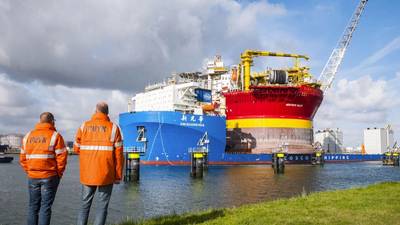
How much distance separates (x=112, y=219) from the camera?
52.3ft

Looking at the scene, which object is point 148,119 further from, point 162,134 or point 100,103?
point 100,103

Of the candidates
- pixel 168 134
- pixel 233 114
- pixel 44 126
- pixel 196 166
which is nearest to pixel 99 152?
pixel 44 126

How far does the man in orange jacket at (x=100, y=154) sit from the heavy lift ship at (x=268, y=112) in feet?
167

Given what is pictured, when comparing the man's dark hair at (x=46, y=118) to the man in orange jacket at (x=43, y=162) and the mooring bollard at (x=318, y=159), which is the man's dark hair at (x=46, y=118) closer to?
the man in orange jacket at (x=43, y=162)

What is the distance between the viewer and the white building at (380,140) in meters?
92.2

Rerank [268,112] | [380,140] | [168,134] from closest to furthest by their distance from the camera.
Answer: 1. [168,134]
2. [268,112]
3. [380,140]

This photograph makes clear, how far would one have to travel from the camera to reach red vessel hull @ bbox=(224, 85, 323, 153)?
57.8m

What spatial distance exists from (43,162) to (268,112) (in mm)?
53324

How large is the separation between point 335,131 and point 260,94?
1861 inches

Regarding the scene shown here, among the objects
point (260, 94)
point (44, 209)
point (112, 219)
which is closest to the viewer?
point (44, 209)

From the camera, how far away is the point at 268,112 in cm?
5822

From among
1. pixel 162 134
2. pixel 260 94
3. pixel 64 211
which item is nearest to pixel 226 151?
pixel 260 94

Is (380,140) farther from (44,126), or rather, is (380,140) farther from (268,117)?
(44,126)

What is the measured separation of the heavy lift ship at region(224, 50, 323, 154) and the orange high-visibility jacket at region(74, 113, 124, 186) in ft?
167
